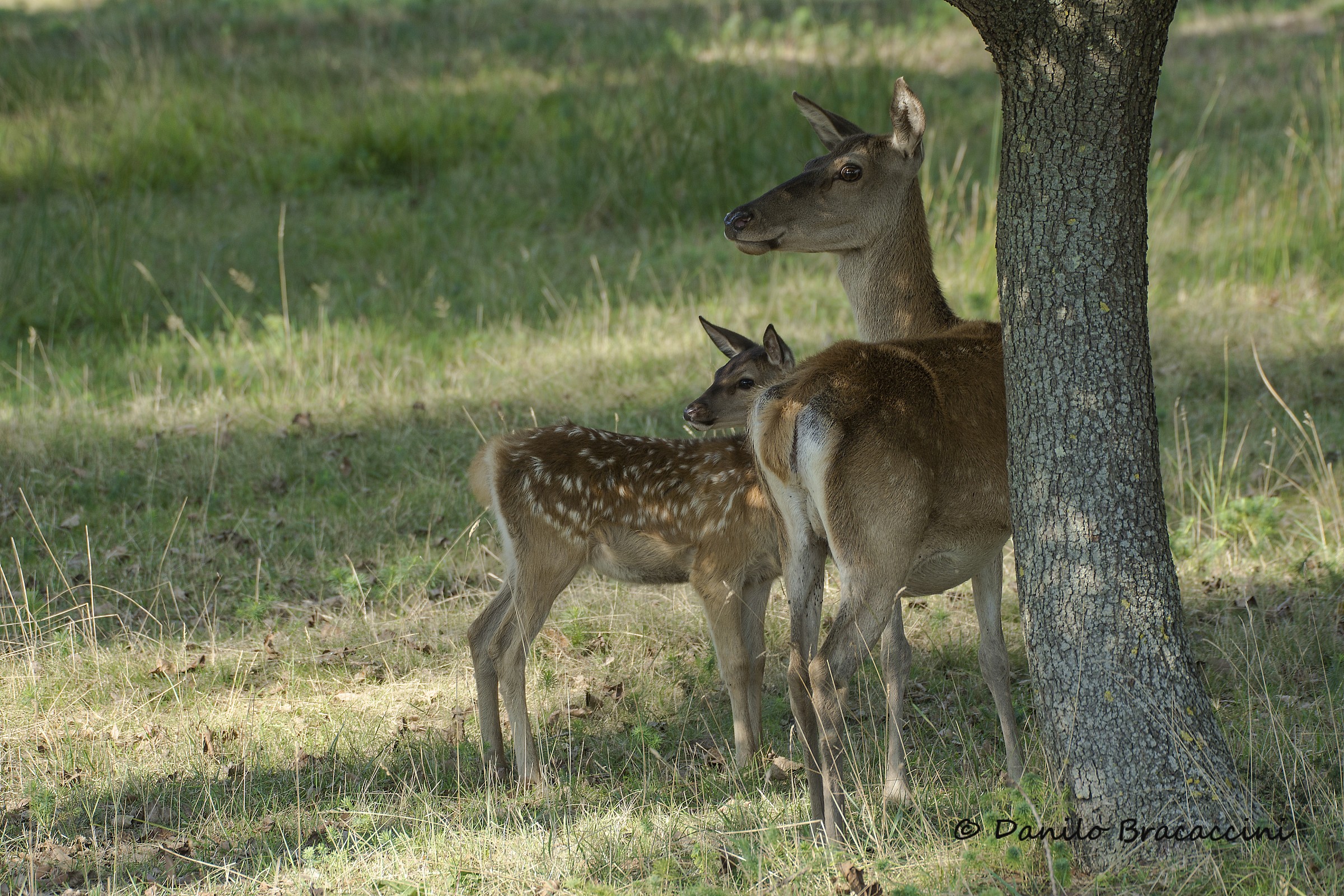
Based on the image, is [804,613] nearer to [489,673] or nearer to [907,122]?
[489,673]

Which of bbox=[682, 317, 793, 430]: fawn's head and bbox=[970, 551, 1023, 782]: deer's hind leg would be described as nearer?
bbox=[970, 551, 1023, 782]: deer's hind leg

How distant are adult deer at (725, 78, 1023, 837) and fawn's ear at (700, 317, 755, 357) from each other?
115cm

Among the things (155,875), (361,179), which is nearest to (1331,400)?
(155,875)

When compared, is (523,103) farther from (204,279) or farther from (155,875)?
(155,875)

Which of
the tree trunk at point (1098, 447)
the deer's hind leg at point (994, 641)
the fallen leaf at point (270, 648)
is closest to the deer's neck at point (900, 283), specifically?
the deer's hind leg at point (994, 641)

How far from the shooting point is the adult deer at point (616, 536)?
4535 mm

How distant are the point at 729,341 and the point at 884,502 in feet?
6.73

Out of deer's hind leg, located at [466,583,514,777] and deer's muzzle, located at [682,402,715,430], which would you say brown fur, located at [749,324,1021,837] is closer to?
deer's hind leg, located at [466,583,514,777]

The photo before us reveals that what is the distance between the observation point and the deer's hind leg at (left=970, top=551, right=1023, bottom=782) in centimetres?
409

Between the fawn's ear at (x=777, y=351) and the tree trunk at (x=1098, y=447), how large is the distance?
168 cm

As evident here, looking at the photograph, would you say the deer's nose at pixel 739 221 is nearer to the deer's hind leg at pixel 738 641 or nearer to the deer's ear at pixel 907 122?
the deer's ear at pixel 907 122

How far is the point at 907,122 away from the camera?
470 centimetres

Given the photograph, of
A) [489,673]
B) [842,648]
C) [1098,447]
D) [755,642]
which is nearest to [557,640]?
[489,673]

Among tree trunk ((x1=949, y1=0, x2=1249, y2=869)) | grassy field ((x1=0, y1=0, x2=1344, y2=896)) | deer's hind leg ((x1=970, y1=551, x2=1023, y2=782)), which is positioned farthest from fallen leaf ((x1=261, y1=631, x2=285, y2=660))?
tree trunk ((x1=949, y1=0, x2=1249, y2=869))
